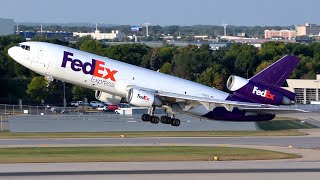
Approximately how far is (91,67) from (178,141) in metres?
15.3

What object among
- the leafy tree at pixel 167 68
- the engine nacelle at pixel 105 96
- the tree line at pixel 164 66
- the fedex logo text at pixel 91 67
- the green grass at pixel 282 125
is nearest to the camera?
the fedex logo text at pixel 91 67

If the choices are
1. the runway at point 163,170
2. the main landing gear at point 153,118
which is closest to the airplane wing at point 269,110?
the main landing gear at point 153,118

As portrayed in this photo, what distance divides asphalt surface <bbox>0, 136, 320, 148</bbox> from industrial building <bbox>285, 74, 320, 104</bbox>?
57.5m

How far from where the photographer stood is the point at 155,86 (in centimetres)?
7900

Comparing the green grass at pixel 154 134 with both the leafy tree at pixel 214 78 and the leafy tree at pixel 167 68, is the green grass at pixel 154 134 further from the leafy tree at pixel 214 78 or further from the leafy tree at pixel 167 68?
the leafy tree at pixel 167 68

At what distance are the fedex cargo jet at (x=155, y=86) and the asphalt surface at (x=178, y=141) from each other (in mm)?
4074

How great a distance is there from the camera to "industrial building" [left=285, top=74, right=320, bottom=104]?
151125mm

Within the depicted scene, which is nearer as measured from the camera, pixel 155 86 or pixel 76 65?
pixel 76 65

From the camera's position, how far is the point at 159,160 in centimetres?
6844

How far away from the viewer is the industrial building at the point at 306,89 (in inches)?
5950

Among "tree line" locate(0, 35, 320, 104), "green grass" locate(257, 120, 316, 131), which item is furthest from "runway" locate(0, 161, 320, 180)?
"tree line" locate(0, 35, 320, 104)

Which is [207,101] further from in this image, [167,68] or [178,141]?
[167,68]

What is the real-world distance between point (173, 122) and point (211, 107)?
397cm

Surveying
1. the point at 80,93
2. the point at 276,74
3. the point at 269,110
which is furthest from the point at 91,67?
the point at 80,93
